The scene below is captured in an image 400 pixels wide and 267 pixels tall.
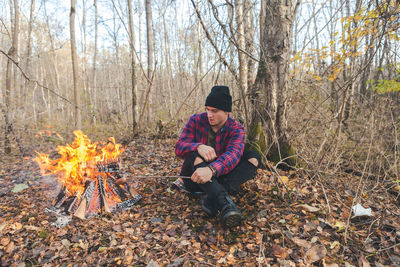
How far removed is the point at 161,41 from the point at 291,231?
1801cm

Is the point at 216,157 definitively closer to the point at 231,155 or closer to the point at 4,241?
the point at 231,155

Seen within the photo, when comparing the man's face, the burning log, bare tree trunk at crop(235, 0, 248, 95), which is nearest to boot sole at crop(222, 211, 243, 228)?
the man's face

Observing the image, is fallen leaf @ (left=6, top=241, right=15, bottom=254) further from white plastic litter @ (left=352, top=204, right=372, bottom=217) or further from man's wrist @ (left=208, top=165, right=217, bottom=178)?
white plastic litter @ (left=352, top=204, right=372, bottom=217)

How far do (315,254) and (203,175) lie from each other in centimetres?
132

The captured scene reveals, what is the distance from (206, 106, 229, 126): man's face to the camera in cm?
284

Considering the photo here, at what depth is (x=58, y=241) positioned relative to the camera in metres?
2.29

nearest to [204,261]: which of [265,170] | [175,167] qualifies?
[265,170]

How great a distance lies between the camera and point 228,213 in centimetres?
221

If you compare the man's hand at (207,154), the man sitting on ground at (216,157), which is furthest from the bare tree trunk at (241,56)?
the man's hand at (207,154)

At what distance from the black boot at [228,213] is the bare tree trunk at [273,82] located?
1.40m

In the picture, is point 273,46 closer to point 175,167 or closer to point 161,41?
point 175,167

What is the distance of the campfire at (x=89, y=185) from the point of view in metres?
2.78

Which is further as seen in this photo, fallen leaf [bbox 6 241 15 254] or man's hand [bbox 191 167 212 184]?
man's hand [bbox 191 167 212 184]

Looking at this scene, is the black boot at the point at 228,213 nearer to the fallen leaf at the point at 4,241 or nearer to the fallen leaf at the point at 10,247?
the fallen leaf at the point at 10,247
